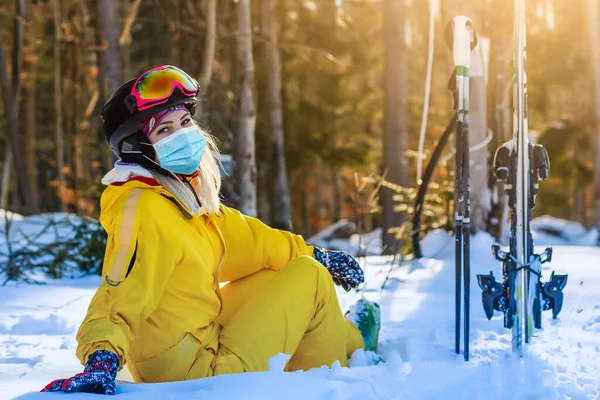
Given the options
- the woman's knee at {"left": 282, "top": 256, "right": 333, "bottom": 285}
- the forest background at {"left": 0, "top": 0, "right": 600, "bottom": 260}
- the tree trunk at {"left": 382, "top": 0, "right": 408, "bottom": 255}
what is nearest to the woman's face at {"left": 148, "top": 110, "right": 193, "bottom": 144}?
the woman's knee at {"left": 282, "top": 256, "right": 333, "bottom": 285}

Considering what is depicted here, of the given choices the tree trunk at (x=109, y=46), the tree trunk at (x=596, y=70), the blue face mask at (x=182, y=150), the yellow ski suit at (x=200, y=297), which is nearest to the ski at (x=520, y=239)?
the yellow ski suit at (x=200, y=297)

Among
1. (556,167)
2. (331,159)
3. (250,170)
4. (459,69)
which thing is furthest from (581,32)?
(459,69)

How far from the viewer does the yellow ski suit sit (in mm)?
2707

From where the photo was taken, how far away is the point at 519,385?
9.78 feet

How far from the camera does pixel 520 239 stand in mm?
3523

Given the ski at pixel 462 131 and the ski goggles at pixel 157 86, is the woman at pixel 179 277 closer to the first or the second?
the ski goggles at pixel 157 86

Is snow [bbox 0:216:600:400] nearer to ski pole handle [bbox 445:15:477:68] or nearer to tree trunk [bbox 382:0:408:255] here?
ski pole handle [bbox 445:15:477:68]

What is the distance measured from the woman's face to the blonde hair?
4.6 inches

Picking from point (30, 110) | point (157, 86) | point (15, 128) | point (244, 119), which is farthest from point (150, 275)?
point (30, 110)

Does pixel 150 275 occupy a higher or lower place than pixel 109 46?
lower

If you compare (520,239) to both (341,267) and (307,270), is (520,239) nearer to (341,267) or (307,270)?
(341,267)

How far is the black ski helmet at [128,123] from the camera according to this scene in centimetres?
298

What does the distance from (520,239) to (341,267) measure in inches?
31.3

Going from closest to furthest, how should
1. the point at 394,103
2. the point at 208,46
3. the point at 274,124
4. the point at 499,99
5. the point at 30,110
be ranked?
the point at 499,99 < the point at 208,46 < the point at 274,124 < the point at 394,103 < the point at 30,110
